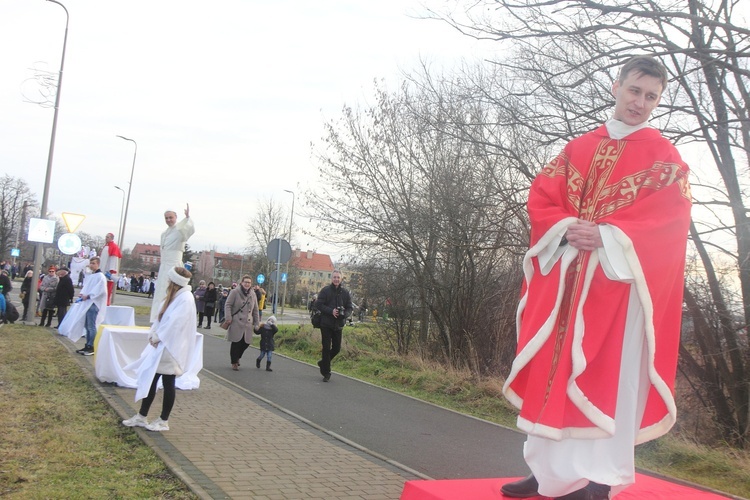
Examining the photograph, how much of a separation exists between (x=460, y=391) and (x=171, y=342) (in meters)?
6.43

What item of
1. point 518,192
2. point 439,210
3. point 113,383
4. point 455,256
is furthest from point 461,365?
point 113,383

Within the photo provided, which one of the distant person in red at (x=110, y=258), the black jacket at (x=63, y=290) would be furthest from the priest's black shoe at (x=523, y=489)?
the black jacket at (x=63, y=290)

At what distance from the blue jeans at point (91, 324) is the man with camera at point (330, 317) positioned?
4.94m

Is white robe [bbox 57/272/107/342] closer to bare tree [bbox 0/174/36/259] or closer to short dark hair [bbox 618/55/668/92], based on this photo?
short dark hair [bbox 618/55/668/92]

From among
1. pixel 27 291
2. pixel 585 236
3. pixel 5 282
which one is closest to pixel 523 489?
pixel 585 236

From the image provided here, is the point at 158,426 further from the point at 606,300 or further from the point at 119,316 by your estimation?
the point at 119,316

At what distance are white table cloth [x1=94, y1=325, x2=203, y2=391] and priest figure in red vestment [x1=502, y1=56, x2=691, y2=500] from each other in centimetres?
758

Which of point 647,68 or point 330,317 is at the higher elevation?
point 647,68

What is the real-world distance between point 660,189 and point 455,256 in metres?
13.0

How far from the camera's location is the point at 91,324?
46.4 feet

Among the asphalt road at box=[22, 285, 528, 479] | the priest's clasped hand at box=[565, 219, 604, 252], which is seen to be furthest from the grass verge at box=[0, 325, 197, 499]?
the priest's clasped hand at box=[565, 219, 604, 252]

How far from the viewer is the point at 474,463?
727cm

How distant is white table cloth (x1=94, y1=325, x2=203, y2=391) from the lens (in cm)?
1007

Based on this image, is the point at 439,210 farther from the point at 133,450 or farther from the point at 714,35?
the point at 133,450
